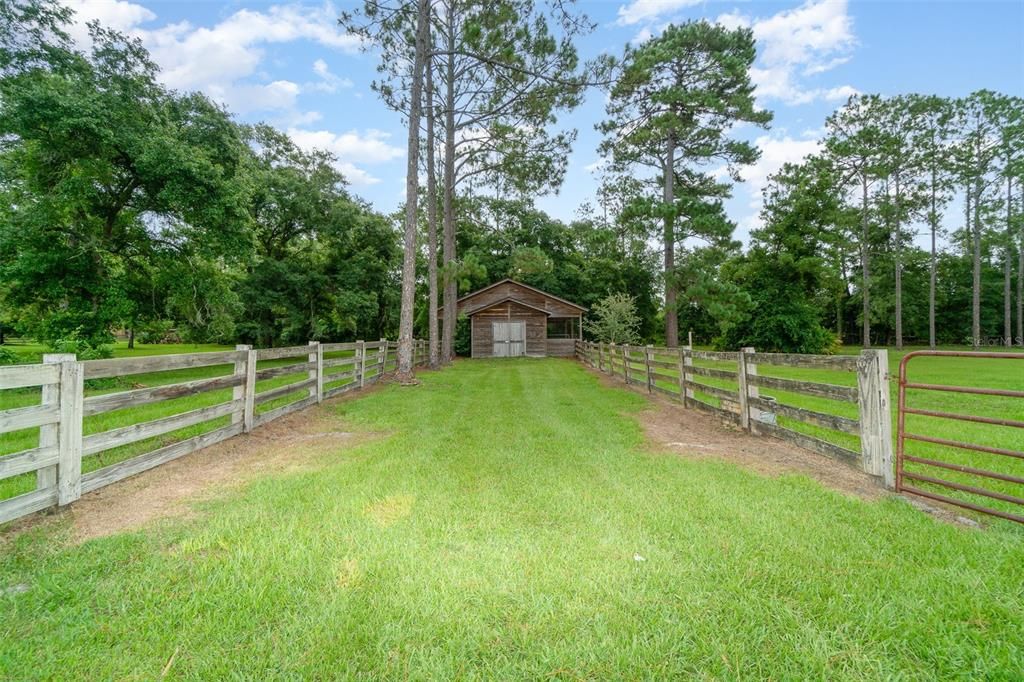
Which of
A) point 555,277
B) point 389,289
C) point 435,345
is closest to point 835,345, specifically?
point 555,277

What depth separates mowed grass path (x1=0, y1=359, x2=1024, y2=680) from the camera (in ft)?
5.97

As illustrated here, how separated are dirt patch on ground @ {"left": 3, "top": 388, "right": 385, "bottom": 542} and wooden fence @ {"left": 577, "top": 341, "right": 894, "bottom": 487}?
5.42 meters

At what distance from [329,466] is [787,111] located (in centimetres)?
2332

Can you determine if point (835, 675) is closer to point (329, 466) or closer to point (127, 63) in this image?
point (329, 466)

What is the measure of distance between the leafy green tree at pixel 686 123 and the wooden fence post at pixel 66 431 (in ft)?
66.8

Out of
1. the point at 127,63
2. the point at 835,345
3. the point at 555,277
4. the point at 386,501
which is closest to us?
the point at 386,501

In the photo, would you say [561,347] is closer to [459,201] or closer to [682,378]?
[459,201]

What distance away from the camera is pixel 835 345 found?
93.7ft

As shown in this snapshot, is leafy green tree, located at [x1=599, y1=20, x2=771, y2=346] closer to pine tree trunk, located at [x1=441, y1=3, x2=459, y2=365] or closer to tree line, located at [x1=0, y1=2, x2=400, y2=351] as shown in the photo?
pine tree trunk, located at [x1=441, y1=3, x2=459, y2=365]

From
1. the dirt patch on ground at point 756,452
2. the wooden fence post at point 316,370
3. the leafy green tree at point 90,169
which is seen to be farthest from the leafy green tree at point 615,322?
the leafy green tree at point 90,169

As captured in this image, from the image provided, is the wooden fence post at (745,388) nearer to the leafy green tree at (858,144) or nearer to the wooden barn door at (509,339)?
the wooden barn door at (509,339)

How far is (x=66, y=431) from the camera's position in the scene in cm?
342

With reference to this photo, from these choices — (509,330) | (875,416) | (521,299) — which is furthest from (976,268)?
(875,416)

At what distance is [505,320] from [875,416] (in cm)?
2268
